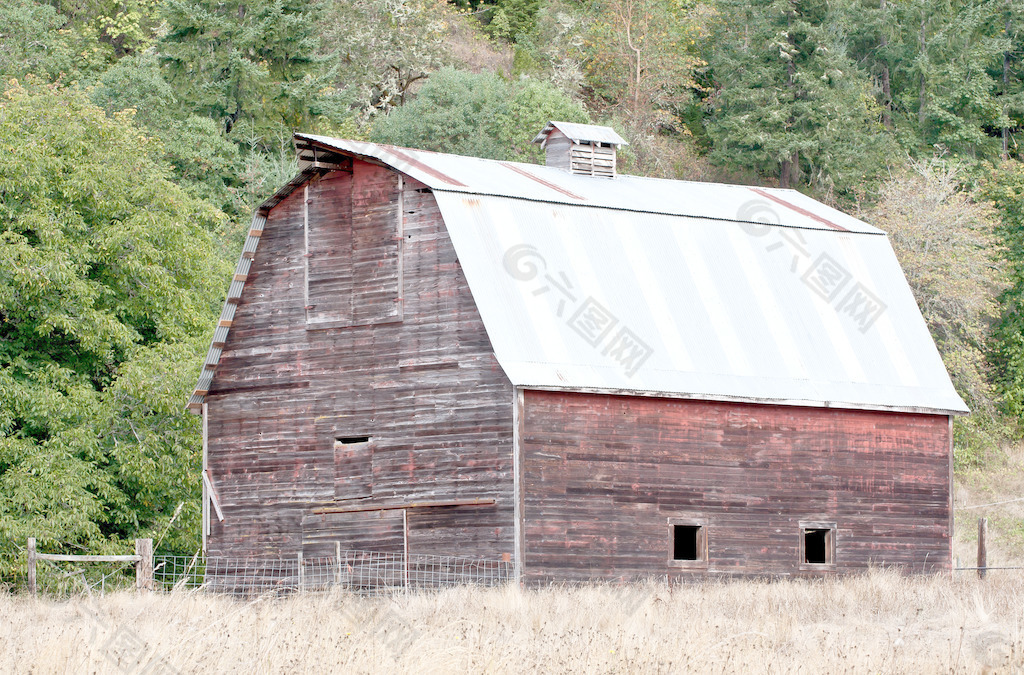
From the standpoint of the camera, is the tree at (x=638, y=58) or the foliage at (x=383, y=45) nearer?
the foliage at (x=383, y=45)

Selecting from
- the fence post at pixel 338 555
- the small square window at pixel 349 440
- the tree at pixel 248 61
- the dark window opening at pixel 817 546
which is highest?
the tree at pixel 248 61

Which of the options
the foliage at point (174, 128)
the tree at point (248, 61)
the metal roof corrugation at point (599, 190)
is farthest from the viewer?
the tree at point (248, 61)

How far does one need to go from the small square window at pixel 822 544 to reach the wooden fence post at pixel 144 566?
33.8ft

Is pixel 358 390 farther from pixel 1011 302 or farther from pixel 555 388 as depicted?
pixel 1011 302

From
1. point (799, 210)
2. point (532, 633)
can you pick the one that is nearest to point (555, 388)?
point (532, 633)

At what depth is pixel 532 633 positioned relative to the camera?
54.4ft

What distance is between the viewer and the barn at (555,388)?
893 inches

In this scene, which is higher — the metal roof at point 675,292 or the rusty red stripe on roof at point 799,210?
the rusty red stripe on roof at point 799,210

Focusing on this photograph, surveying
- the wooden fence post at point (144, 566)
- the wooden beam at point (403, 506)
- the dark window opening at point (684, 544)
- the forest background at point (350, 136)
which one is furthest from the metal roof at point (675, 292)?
the dark window opening at point (684, 544)

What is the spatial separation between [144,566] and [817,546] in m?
11.3

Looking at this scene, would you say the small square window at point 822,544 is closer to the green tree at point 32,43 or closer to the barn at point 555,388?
the barn at point 555,388

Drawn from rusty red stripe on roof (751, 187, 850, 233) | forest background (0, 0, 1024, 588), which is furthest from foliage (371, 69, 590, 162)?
rusty red stripe on roof (751, 187, 850, 233)

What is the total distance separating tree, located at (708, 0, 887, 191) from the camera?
51375 mm

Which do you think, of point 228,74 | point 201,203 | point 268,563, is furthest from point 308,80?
point 268,563
